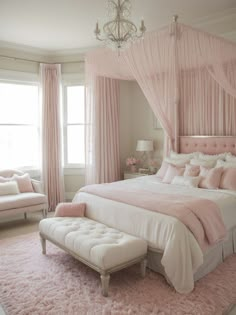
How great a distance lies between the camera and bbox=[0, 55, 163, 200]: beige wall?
5912 mm

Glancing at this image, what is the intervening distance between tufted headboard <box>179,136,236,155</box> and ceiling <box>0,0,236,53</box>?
152 cm

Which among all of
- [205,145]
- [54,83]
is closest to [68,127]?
[54,83]

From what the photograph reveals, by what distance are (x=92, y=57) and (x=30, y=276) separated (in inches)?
129

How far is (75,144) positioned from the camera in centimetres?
621

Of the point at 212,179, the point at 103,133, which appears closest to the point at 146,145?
the point at 103,133

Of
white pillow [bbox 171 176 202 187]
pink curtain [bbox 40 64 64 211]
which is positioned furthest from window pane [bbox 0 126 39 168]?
white pillow [bbox 171 176 202 187]

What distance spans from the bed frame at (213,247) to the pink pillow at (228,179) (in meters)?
0.56

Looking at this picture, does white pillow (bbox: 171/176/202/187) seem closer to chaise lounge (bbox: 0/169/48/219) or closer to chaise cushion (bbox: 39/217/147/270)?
chaise cushion (bbox: 39/217/147/270)

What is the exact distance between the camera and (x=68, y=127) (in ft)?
20.3

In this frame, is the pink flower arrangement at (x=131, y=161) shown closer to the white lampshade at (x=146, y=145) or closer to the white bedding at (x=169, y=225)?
the white lampshade at (x=146, y=145)

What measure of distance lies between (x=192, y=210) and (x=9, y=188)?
10.5 feet

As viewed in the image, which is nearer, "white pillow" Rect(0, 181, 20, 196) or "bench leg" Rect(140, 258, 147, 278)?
"bench leg" Rect(140, 258, 147, 278)

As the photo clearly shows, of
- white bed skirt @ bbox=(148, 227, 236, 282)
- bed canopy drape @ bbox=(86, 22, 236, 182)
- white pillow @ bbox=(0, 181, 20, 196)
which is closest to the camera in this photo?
white bed skirt @ bbox=(148, 227, 236, 282)

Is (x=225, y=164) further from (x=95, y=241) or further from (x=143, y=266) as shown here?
(x=95, y=241)
